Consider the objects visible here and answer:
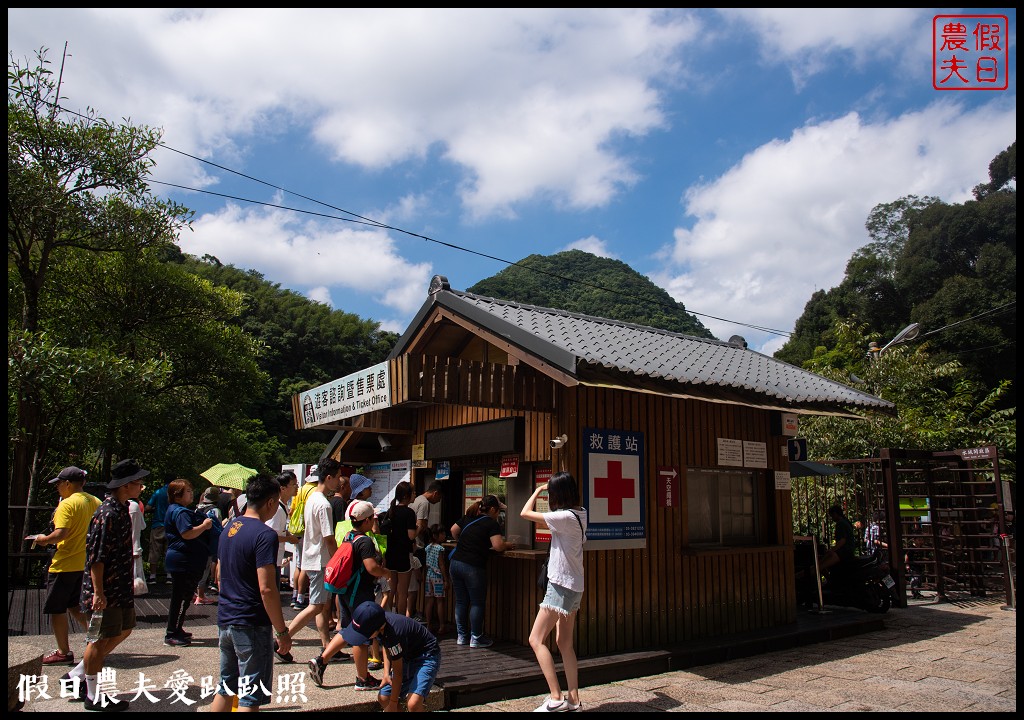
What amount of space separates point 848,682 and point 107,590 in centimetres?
614

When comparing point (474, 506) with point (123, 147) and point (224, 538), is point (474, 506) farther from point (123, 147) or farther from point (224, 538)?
point (123, 147)

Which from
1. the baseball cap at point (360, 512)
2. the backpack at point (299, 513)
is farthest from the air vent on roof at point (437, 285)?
the baseball cap at point (360, 512)

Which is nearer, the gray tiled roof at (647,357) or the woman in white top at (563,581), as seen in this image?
the woman in white top at (563,581)

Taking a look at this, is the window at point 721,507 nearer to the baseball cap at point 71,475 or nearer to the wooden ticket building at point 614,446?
the wooden ticket building at point 614,446

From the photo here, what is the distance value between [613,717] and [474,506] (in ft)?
8.52

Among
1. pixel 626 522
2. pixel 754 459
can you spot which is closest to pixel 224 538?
pixel 626 522

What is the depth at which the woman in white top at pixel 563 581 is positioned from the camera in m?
5.34

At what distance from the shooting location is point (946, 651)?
7602 millimetres

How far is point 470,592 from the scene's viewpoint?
701cm

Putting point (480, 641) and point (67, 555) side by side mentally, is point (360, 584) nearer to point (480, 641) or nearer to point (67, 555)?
point (480, 641)

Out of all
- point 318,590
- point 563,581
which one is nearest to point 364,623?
point 563,581

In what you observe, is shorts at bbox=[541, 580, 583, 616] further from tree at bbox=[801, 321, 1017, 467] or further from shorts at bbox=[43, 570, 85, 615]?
tree at bbox=[801, 321, 1017, 467]

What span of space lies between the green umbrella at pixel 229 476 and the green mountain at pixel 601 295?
738 inches

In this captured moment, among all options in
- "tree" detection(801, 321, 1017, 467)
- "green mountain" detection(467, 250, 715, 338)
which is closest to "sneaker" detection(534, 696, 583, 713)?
"tree" detection(801, 321, 1017, 467)
